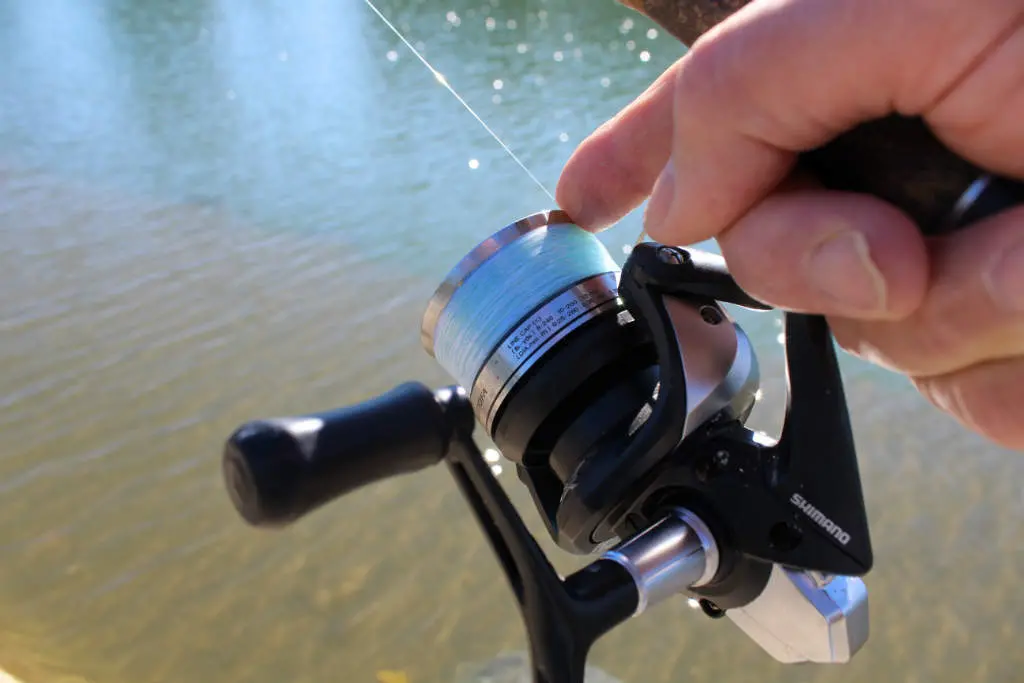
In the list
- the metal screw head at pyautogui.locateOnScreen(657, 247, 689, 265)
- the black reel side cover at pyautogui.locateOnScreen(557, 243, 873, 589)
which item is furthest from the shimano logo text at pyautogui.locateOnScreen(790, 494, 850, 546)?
the metal screw head at pyautogui.locateOnScreen(657, 247, 689, 265)

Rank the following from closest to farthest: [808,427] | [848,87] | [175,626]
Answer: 1. [848,87]
2. [808,427]
3. [175,626]

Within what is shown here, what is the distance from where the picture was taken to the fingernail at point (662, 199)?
642mm

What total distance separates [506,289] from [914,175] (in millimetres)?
402

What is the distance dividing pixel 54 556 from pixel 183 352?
76cm

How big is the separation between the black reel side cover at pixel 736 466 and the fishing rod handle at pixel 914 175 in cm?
17

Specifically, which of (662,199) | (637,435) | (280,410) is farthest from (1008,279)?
(280,410)

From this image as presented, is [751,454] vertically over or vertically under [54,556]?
over

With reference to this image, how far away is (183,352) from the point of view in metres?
2.57

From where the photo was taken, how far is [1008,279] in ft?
1.71

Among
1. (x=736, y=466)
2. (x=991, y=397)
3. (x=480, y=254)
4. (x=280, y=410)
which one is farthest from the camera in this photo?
(x=280, y=410)

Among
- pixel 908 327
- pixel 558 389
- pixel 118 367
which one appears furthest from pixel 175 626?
pixel 908 327

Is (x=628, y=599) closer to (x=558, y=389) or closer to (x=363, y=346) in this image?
(x=558, y=389)

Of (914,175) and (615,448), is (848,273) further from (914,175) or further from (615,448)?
(615,448)

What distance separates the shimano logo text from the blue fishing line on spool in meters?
0.29
